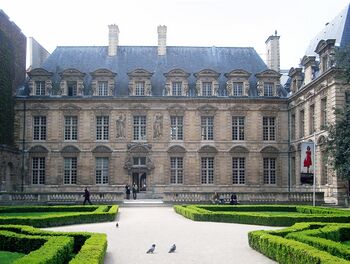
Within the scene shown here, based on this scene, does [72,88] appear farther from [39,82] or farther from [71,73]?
[39,82]

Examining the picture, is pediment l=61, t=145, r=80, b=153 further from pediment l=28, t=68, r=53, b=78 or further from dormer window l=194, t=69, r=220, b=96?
dormer window l=194, t=69, r=220, b=96

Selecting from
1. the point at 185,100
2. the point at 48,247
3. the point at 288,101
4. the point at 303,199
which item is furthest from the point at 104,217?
the point at 288,101

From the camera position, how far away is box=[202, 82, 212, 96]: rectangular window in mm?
39531

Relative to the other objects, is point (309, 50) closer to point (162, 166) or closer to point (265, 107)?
point (265, 107)

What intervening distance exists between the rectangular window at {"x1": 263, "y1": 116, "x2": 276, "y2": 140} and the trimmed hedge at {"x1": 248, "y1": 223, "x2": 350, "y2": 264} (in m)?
24.9

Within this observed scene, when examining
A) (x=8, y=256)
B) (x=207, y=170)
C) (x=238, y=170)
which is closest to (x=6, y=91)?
(x=207, y=170)

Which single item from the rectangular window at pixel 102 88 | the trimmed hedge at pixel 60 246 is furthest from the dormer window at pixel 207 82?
the trimmed hedge at pixel 60 246

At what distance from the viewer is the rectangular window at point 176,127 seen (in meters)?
39.1

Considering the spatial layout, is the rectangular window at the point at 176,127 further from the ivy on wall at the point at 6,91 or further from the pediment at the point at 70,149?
the ivy on wall at the point at 6,91

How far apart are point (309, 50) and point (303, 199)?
530 inches

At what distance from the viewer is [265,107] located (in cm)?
3925

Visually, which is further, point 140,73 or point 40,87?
point 40,87

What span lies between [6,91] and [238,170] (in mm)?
18036

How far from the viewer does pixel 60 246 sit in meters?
10.3
